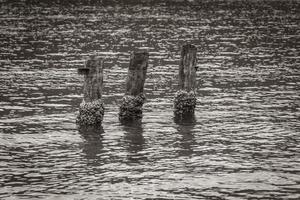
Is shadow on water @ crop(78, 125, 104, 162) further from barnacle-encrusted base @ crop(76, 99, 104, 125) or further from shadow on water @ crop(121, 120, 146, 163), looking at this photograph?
shadow on water @ crop(121, 120, 146, 163)

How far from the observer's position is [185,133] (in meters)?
24.1

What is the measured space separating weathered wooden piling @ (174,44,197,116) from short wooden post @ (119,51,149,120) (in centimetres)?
172

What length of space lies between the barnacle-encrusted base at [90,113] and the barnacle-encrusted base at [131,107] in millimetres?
1338

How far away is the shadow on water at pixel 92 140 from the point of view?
2142cm

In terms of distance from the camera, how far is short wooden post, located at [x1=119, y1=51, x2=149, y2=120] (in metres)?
24.8

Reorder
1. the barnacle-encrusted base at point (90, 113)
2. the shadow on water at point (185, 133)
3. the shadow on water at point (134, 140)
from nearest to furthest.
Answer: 1. the shadow on water at point (134, 140)
2. the shadow on water at point (185, 133)
3. the barnacle-encrusted base at point (90, 113)

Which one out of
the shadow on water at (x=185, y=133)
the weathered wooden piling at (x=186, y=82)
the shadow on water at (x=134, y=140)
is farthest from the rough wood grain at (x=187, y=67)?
the shadow on water at (x=134, y=140)

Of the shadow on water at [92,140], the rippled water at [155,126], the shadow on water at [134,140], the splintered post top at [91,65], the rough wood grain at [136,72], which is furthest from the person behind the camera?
the rough wood grain at [136,72]

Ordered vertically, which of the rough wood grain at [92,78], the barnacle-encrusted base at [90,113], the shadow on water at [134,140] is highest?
the rough wood grain at [92,78]

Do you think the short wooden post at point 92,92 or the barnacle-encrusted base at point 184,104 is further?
the barnacle-encrusted base at point 184,104

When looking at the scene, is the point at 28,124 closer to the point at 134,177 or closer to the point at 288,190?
the point at 134,177

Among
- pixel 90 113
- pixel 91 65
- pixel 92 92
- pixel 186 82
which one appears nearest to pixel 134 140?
pixel 90 113

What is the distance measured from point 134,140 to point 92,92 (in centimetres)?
268

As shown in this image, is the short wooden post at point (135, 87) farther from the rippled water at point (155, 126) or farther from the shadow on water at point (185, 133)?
the shadow on water at point (185, 133)
